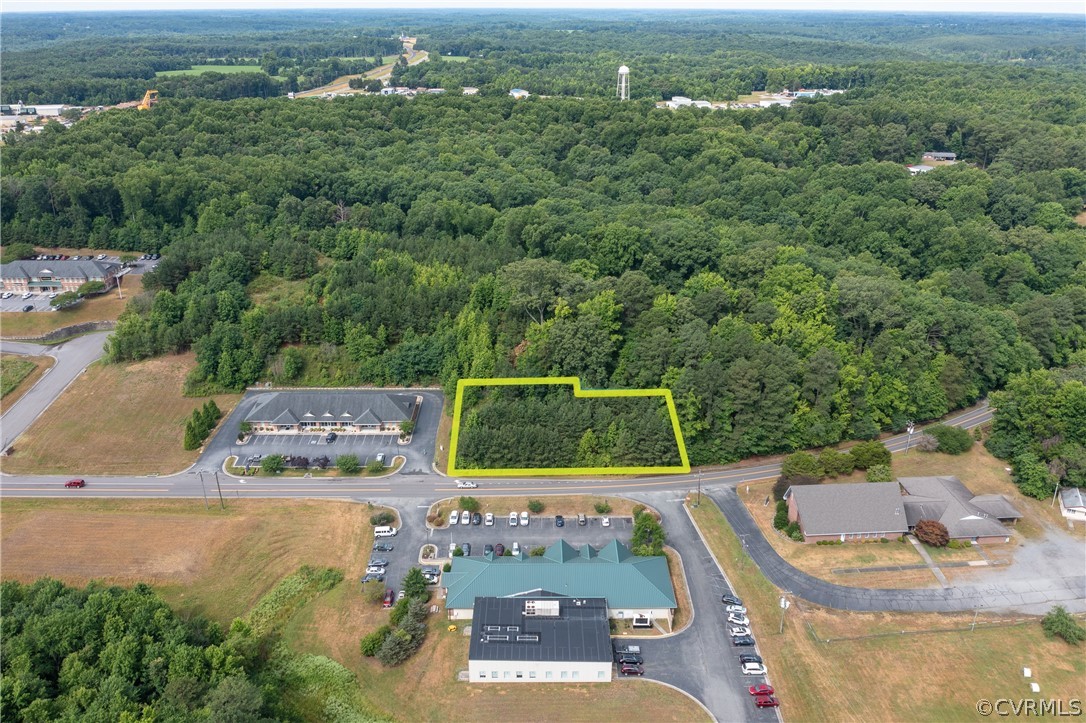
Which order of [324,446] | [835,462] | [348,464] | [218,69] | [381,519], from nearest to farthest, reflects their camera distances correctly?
[381,519], [835,462], [348,464], [324,446], [218,69]

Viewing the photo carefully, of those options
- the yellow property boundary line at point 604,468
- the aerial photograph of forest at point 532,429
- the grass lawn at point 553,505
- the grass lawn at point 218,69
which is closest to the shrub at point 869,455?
the aerial photograph of forest at point 532,429

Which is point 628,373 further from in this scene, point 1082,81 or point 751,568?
point 1082,81

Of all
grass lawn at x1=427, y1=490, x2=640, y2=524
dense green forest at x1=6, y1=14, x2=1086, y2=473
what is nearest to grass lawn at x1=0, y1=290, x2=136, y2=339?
dense green forest at x1=6, y1=14, x2=1086, y2=473

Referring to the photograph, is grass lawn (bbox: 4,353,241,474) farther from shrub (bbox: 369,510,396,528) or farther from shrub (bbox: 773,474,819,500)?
shrub (bbox: 773,474,819,500)

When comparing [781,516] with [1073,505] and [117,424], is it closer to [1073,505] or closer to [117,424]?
[1073,505]

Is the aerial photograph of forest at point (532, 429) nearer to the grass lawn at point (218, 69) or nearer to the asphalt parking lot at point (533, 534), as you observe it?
the asphalt parking lot at point (533, 534)

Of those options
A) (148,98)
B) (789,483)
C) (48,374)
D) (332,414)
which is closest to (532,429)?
(332,414)
